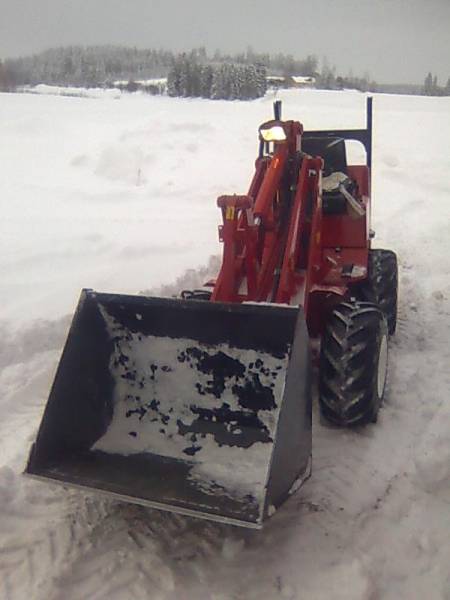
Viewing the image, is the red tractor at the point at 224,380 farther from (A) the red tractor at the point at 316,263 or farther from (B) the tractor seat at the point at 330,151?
(B) the tractor seat at the point at 330,151

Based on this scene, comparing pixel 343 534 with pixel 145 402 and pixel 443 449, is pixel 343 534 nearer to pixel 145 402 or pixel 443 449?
pixel 443 449

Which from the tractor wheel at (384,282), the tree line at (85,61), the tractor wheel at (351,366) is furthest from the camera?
the tractor wheel at (384,282)

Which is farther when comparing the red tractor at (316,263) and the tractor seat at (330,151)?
the tractor seat at (330,151)

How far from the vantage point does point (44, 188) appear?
996 centimetres

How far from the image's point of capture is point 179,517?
8.42ft

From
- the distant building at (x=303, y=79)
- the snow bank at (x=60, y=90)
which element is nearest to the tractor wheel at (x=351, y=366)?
the distant building at (x=303, y=79)

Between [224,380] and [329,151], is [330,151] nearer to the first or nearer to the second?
[329,151]

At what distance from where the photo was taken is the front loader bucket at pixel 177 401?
2424mm

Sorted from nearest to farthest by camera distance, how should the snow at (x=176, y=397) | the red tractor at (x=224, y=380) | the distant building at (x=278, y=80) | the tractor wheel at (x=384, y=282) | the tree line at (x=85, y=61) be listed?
the red tractor at (x=224, y=380) < the snow at (x=176, y=397) < the tree line at (x=85, y=61) < the tractor wheel at (x=384, y=282) < the distant building at (x=278, y=80)

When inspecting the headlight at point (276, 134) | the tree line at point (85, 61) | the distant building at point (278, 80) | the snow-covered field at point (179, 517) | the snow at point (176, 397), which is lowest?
the snow-covered field at point (179, 517)

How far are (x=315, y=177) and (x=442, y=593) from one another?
7.51 feet

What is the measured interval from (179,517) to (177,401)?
541 mm

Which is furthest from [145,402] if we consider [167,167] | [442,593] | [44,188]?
[167,167]

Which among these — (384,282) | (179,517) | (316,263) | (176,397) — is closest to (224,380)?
(176,397)
